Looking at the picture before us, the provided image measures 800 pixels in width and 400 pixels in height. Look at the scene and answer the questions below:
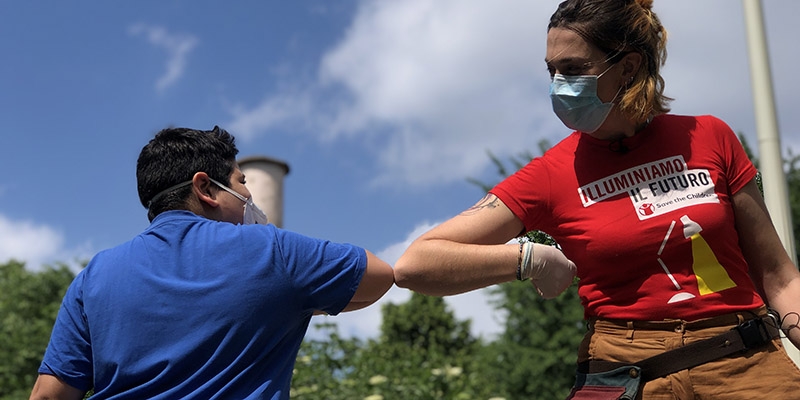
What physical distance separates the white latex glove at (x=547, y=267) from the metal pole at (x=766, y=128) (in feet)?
10.8

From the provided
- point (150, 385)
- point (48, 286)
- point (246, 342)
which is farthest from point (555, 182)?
point (48, 286)

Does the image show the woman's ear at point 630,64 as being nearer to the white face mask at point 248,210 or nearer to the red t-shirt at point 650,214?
the red t-shirt at point 650,214

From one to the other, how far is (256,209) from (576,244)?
113 centimetres

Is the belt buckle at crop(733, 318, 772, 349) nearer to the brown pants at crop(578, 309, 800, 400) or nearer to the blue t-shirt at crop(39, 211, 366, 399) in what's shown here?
the brown pants at crop(578, 309, 800, 400)

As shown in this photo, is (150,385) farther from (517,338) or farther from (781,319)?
(517,338)

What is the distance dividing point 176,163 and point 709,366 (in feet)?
5.79

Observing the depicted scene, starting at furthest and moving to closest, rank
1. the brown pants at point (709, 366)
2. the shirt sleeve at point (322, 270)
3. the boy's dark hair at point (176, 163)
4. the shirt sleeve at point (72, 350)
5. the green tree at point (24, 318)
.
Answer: the green tree at point (24, 318)
the boy's dark hair at point (176, 163)
the shirt sleeve at point (72, 350)
the shirt sleeve at point (322, 270)
the brown pants at point (709, 366)

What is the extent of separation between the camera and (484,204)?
285 centimetres

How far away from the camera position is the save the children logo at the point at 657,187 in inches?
106

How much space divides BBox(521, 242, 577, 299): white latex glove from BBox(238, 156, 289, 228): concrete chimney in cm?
742

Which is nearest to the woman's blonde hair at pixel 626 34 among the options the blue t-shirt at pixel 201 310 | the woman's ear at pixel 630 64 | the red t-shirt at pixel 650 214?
the woman's ear at pixel 630 64

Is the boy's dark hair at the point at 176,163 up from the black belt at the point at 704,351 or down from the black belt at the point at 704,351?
up

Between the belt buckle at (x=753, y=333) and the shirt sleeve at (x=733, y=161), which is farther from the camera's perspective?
the shirt sleeve at (x=733, y=161)

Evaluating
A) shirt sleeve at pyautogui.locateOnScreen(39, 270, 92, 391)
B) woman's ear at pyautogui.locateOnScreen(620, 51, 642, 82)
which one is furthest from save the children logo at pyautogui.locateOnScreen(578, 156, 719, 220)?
shirt sleeve at pyautogui.locateOnScreen(39, 270, 92, 391)
